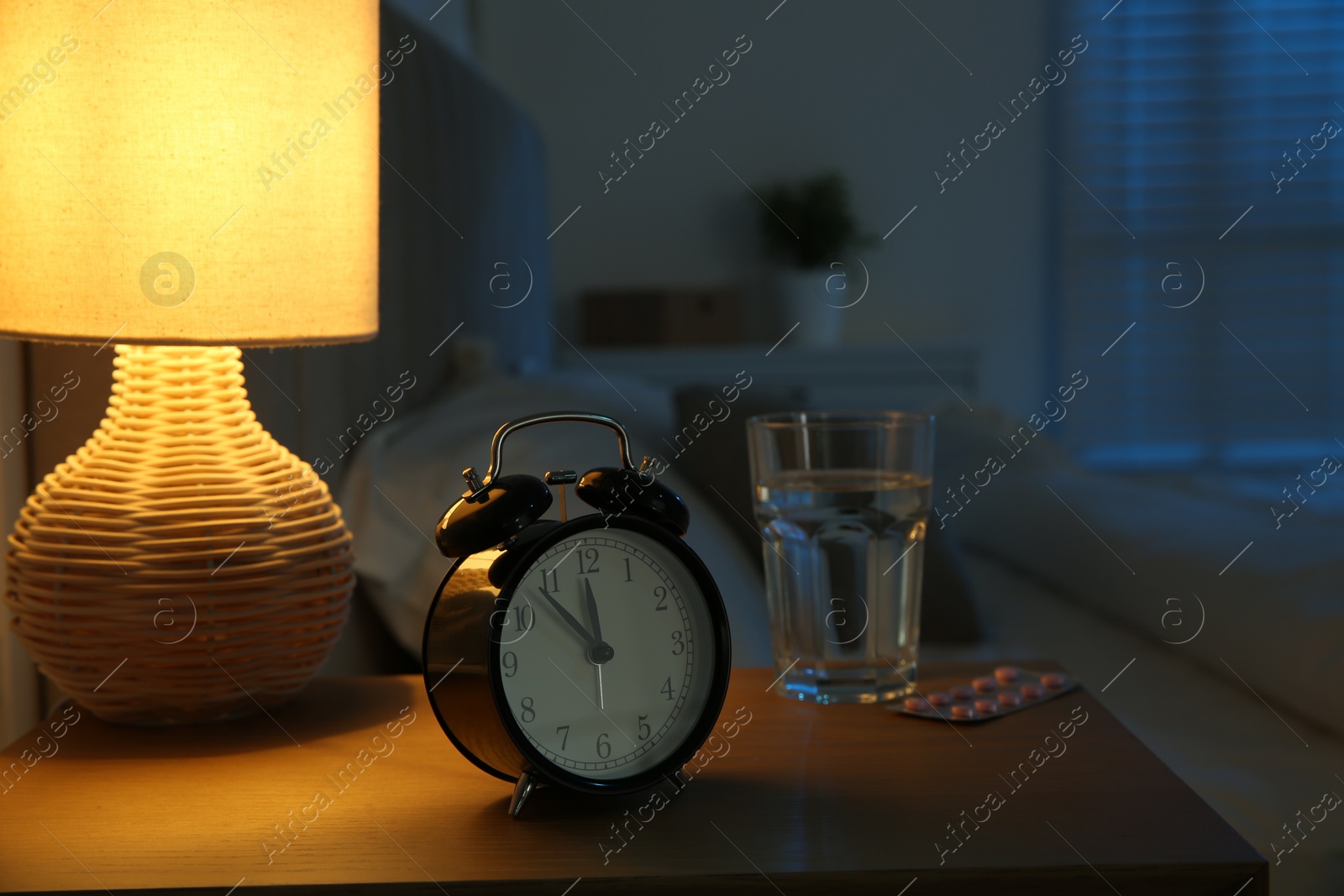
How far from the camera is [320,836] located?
57 centimetres

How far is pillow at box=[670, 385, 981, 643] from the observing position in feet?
3.98

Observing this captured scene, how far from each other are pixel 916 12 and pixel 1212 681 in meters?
2.57

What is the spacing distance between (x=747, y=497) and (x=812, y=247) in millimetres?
1943

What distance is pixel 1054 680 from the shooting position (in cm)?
82

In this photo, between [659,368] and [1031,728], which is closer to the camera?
[1031,728]

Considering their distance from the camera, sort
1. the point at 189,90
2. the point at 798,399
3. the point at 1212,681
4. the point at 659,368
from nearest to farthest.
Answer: the point at 189,90, the point at 1212,681, the point at 798,399, the point at 659,368

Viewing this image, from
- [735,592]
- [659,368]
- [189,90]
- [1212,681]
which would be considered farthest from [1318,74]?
[189,90]

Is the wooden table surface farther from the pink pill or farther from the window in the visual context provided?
the window

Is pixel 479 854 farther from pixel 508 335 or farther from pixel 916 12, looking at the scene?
pixel 916 12

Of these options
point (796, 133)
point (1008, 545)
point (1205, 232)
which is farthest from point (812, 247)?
point (1008, 545)

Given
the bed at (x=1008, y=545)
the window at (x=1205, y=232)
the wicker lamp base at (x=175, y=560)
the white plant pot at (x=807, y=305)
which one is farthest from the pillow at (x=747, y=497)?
the window at (x=1205, y=232)

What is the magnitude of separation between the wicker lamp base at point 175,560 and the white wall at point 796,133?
248cm

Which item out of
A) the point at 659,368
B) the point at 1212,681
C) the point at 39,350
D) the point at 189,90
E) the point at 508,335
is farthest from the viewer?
the point at 659,368

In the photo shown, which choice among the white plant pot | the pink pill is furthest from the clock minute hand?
the white plant pot
